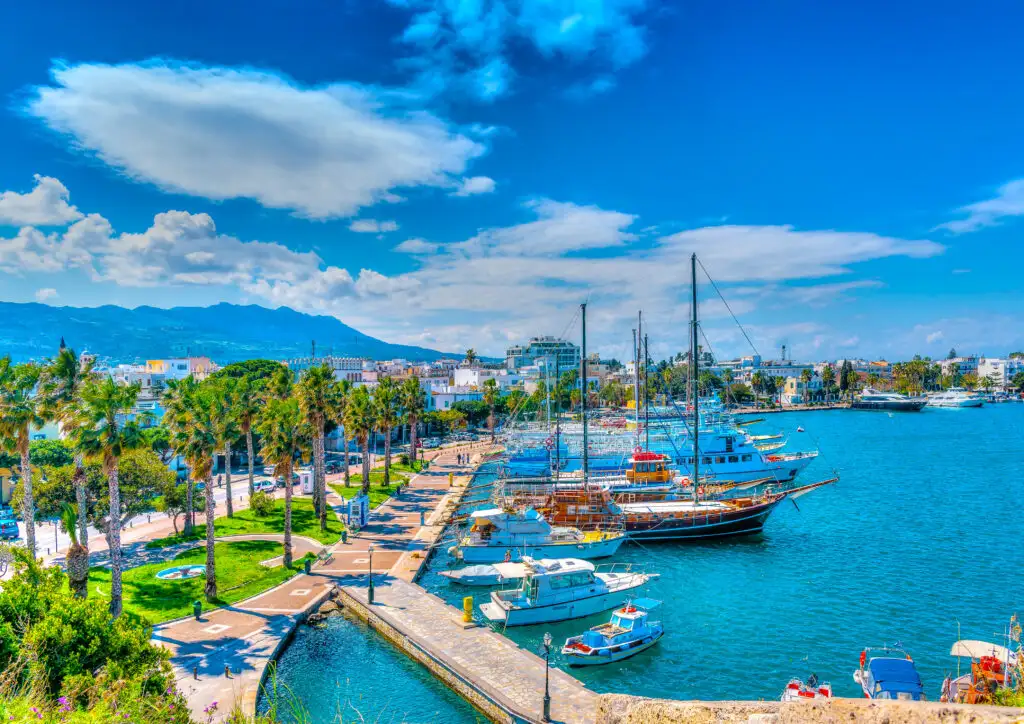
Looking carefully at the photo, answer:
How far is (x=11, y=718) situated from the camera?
8648 millimetres

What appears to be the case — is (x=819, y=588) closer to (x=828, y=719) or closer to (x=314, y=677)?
(x=314, y=677)

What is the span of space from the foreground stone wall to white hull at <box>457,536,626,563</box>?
3158 centimetres

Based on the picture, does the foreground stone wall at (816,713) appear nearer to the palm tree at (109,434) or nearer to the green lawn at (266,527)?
the palm tree at (109,434)

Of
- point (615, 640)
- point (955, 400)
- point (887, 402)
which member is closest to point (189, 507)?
point (615, 640)

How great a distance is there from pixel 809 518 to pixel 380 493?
123ft

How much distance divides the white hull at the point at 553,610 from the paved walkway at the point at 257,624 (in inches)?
279

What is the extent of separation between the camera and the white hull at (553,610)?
30.5 meters

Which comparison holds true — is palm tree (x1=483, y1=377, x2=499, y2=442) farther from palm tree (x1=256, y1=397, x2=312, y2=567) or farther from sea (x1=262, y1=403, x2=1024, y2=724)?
palm tree (x1=256, y1=397, x2=312, y2=567)

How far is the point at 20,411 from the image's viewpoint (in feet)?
93.6

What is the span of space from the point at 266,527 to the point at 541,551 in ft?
62.5

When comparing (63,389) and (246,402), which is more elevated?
(63,389)

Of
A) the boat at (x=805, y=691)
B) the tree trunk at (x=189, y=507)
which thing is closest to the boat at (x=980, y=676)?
the boat at (x=805, y=691)

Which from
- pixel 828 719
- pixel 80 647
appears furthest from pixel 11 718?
pixel 828 719

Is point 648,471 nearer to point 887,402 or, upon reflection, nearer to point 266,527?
point 266,527
